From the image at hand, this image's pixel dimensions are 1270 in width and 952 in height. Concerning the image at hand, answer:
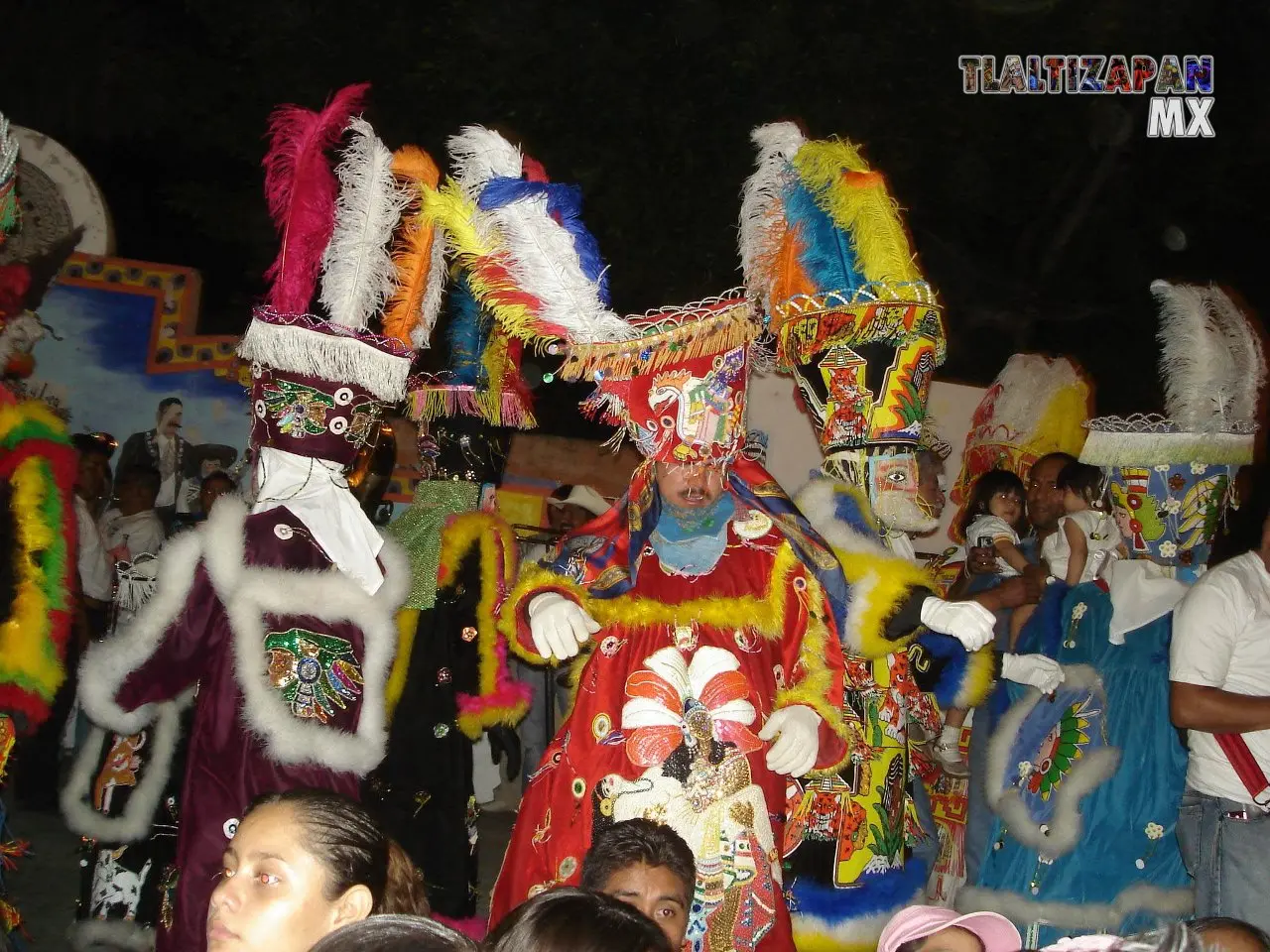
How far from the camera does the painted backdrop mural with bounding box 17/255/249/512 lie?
1003 centimetres

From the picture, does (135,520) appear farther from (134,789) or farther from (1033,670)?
(1033,670)

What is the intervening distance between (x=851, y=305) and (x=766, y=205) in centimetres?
55

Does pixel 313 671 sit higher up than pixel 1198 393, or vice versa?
pixel 1198 393

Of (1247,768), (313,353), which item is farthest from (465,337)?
(1247,768)

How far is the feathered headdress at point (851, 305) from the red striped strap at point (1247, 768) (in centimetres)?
140

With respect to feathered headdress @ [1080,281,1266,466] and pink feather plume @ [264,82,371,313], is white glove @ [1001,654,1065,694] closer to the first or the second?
feathered headdress @ [1080,281,1266,466]

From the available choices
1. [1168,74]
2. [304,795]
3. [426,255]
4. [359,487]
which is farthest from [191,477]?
[1168,74]

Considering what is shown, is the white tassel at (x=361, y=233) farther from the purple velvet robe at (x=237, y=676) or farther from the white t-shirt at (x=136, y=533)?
the white t-shirt at (x=136, y=533)

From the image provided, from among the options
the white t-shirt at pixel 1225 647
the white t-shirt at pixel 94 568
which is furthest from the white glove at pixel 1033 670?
the white t-shirt at pixel 94 568

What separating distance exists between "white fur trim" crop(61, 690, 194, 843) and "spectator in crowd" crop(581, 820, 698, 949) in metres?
1.76

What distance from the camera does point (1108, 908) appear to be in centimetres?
507

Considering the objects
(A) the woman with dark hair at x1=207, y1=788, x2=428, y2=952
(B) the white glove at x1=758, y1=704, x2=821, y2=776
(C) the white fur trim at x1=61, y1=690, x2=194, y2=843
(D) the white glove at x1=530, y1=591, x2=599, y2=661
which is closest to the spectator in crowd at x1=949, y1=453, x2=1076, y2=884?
(B) the white glove at x1=758, y1=704, x2=821, y2=776

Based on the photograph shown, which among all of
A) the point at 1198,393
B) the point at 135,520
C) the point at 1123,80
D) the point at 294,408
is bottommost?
the point at 135,520

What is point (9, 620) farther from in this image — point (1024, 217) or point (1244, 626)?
point (1024, 217)
